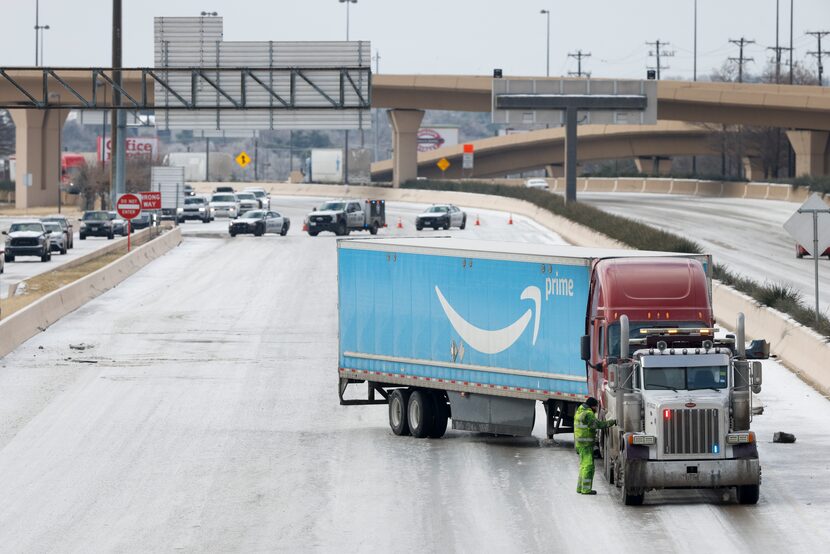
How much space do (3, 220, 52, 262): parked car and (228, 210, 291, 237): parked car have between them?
41.4 feet

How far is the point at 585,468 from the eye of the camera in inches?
756

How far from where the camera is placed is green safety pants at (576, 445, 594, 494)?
62.4ft

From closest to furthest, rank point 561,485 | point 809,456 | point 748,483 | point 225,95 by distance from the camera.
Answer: point 748,483 → point 561,485 → point 809,456 → point 225,95

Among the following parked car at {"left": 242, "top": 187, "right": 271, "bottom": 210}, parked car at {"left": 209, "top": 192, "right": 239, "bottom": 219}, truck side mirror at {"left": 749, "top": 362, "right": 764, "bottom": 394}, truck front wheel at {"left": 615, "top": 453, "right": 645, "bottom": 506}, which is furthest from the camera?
parked car at {"left": 242, "top": 187, "right": 271, "bottom": 210}

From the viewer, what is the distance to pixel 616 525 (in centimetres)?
1761

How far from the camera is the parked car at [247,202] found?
100812mm

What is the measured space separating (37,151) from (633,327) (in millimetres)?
106212

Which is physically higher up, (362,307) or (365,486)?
(362,307)

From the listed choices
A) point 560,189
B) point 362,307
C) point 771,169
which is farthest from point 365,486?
point 771,169

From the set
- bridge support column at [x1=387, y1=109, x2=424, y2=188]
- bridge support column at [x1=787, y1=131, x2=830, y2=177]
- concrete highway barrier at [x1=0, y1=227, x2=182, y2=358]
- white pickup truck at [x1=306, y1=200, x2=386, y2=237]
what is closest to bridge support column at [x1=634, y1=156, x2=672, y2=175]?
bridge support column at [x1=387, y1=109, x2=424, y2=188]

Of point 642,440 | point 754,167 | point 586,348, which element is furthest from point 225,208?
point 642,440

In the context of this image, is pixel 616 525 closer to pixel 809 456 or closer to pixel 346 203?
pixel 809 456

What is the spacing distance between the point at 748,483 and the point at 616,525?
195 centimetres

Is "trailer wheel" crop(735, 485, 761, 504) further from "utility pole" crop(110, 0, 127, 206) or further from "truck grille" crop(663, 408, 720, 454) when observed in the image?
"utility pole" crop(110, 0, 127, 206)
